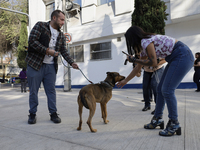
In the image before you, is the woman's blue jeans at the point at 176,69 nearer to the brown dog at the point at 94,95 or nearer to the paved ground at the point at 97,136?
the paved ground at the point at 97,136

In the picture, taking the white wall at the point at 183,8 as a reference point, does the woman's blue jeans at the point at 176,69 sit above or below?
below

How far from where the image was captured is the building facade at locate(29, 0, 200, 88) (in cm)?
831

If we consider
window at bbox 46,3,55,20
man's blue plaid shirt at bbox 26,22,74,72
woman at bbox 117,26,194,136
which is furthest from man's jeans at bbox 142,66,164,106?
window at bbox 46,3,55,20

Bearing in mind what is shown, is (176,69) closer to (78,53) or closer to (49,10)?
(78,53)

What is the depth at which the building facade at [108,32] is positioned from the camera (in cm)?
831

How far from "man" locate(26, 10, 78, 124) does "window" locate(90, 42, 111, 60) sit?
772 cm

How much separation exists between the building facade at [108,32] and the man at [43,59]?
252 inches

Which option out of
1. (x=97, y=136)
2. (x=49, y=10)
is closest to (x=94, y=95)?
(x=97, y=136)

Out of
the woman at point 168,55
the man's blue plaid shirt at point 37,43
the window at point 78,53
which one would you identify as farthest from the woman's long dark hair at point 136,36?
the window at point 78,53

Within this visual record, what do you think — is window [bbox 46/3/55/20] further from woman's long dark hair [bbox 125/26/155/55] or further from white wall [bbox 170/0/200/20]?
woman's long dark hair [bbox 125/26/155/55]

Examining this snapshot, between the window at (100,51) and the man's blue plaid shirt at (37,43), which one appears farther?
the window at (100,51)

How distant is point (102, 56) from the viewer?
1107cm

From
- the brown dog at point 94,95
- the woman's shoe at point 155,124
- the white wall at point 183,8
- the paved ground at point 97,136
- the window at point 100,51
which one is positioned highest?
the white wall at point 183,8

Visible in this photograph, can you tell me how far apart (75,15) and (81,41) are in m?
2.18
